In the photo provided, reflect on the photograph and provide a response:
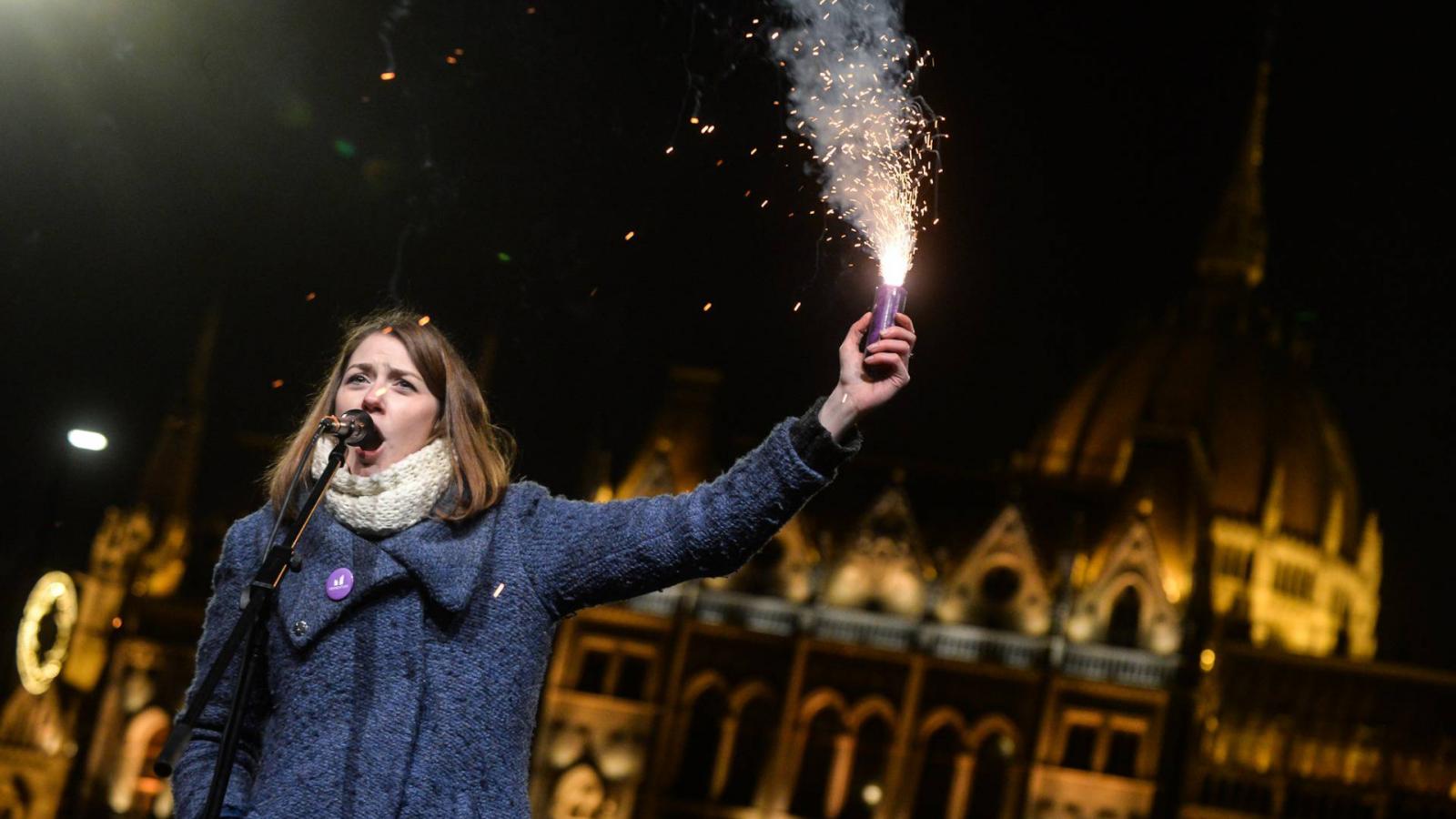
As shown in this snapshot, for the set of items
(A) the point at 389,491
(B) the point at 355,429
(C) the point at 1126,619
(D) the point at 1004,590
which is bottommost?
(A) the point at 389,491

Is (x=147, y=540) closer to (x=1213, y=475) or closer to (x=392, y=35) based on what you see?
(x=1213, y=475)

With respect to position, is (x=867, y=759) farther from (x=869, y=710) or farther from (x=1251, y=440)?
(x=1251, y=440)

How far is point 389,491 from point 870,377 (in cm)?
109

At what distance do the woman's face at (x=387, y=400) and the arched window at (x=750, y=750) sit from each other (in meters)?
32.9

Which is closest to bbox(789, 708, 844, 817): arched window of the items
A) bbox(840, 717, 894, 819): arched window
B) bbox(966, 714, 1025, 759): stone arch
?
bbox(840, 717, 894, 819): arched window

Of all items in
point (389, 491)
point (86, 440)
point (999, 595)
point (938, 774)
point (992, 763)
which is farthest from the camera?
point (999, 595)

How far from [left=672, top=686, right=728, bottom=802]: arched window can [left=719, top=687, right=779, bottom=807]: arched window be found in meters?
0.39

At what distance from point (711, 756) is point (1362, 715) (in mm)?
13596

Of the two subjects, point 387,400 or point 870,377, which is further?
point 387,400

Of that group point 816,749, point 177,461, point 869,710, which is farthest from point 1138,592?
point 177,461

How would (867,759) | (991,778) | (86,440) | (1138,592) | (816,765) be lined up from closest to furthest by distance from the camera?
(86,440)
(991,778)
(867,759)
(816,765)
(1138,592)

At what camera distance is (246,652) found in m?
3.93

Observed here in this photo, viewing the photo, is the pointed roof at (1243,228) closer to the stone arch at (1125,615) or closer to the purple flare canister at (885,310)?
the stone arch at (1125,615)

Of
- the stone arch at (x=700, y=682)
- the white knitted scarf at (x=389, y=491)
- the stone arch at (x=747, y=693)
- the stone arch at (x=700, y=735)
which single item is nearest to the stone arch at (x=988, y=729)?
the stone arch at (x=747, y=693)
